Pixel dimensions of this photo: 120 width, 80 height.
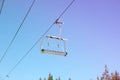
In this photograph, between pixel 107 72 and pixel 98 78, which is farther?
pixel 98 78

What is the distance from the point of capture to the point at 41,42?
1513 centimetres

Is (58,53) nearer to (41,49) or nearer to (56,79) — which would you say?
(41,49)

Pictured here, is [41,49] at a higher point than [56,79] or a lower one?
lower

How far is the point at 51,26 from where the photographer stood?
45.7 ft

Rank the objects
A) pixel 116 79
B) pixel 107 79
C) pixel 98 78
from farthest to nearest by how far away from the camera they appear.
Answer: pixel 98 78 < pixel 107 79 < pixel 116 79

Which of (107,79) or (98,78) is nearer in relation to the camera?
(107,79)

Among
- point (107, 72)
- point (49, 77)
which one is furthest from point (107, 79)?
point (49, 77)

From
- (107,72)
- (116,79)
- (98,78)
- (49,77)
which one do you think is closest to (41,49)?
(116,79)

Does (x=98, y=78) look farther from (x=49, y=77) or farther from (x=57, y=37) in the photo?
(x=57, y=37)

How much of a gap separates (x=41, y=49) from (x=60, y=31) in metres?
2.52

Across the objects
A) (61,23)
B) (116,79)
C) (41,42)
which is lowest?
(41,42)

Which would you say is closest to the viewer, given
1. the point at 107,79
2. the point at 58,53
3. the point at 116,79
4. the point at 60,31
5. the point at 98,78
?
the point at 58,53

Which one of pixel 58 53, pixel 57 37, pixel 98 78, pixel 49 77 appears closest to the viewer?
pixel 58 53

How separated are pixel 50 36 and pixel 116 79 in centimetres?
7134
